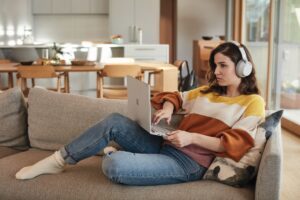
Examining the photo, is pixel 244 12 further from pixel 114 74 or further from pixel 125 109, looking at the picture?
pixel 125 109

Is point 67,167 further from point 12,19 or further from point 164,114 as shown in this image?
point 12,19

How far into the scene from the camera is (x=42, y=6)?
323 inches

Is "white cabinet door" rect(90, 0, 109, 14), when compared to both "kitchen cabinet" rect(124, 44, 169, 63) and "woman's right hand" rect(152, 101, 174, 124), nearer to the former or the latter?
"kitchen cabinet" rect(124, 44, 169, 63)

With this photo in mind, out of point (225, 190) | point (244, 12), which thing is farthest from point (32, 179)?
point (244, 12)

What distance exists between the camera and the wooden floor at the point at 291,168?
292cm

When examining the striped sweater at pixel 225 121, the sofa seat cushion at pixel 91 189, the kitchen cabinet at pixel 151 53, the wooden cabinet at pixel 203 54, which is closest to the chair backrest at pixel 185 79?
the kitchen cabinet at pixel 151 53

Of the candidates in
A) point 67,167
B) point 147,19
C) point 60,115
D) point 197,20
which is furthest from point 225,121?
point 197,20

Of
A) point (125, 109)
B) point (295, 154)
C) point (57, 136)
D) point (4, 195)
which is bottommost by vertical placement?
point (295, 154)

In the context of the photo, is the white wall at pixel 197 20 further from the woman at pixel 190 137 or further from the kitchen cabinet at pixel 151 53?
the woman at pixel 190 137

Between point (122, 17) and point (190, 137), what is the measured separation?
6.24 m

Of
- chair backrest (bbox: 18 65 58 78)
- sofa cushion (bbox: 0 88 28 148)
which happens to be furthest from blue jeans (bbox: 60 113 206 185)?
chair backrest (bbox: 18 65 58 78)

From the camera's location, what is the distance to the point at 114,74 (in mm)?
4566

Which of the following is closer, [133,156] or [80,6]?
[133,156]

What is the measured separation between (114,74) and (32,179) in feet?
8.67
